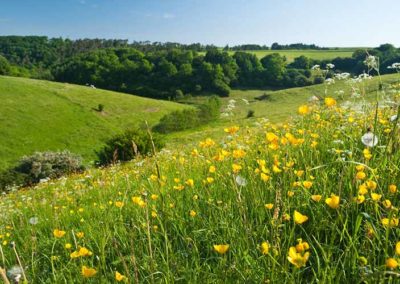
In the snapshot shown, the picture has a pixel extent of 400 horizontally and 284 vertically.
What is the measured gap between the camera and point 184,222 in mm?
3100

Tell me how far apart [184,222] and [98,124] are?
2378 inches

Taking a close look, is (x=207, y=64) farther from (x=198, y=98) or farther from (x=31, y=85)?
(x=31, y=85)

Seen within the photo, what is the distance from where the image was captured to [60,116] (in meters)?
61.6

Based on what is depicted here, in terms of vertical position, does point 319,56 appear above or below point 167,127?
above

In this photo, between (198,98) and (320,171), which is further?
(198,98)

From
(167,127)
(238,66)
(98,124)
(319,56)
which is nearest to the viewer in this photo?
(98,124)

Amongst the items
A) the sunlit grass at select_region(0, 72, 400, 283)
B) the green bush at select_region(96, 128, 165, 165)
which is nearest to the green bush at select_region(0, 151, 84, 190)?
the green bush at select_region(96, 128, 165, 165)

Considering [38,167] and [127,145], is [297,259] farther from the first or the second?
[38,167]

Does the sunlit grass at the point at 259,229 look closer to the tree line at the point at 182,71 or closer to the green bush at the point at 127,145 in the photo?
the green bush at the point at 127,145

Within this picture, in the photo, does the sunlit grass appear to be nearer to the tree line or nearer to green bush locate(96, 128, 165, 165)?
green bush locate(96, 128, 165, 165)

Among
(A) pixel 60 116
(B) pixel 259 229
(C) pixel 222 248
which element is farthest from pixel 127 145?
(A) pixel 60 116

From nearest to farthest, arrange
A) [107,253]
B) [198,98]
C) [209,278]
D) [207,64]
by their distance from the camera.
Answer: [209,278] < [107,253] < [198,98] < [207,64]

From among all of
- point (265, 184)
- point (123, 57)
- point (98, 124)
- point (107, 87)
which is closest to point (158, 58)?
point (123, 57)

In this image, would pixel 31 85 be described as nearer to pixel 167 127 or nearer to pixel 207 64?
pixel 167 127
